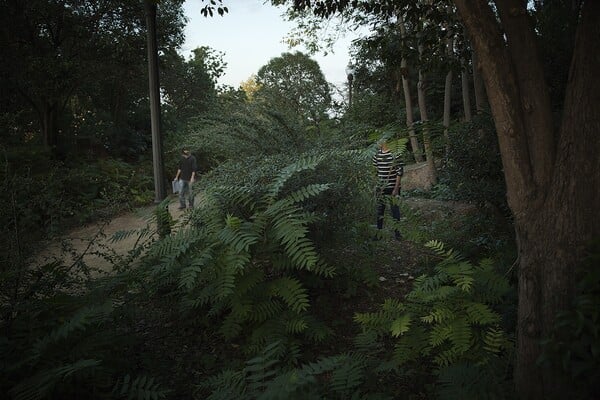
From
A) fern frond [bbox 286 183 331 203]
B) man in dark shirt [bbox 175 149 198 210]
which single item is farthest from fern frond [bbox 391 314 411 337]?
man in dark shirt [bbox 175 149 198 210]

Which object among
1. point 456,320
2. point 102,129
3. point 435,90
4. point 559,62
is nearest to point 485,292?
point 456,320

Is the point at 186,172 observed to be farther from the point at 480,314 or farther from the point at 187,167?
the point at 480,314

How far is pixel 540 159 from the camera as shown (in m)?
2.56

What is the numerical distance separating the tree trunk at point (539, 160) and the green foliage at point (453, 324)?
0.50m

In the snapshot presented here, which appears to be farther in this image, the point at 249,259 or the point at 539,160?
the point at 249,259

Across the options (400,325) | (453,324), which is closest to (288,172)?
(400,325)

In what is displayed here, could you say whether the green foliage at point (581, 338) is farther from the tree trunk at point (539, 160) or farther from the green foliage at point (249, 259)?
the green foliage at point (249, 259)

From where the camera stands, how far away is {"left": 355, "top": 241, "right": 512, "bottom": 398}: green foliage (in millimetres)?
3105

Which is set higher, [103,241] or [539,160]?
[539,160]

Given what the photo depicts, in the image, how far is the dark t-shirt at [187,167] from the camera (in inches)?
441

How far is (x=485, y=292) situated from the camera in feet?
11.6

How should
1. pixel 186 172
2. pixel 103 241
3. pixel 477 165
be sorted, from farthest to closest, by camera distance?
pixel 186 172, pixel 103 241, pixel 477 165

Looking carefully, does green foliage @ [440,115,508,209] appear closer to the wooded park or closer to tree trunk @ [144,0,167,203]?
the wooded park

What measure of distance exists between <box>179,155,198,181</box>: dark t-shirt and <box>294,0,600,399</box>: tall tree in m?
9.50
